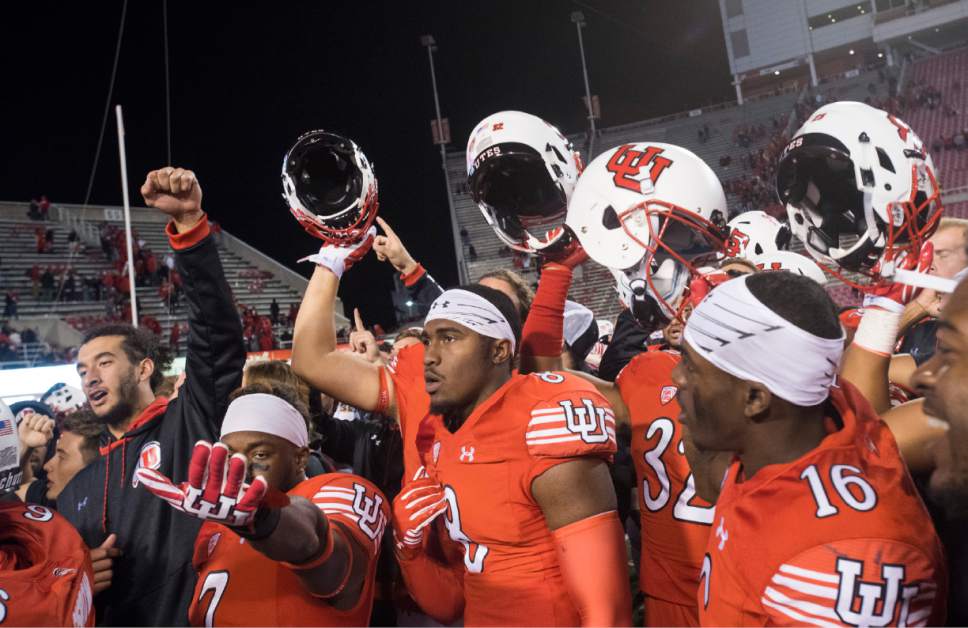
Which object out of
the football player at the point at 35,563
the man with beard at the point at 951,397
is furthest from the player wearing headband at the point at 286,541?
the man with beard at the point at 951,397

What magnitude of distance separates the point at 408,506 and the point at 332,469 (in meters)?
1.16

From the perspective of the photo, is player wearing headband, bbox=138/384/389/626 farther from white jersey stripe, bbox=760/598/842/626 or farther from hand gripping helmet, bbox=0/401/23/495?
white jersey stripe, bbox=760/598/842/626

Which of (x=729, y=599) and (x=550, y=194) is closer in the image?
(x=729, y=599)

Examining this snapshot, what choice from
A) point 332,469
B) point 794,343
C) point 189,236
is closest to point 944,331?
point 794,343

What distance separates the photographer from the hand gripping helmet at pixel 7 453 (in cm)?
220

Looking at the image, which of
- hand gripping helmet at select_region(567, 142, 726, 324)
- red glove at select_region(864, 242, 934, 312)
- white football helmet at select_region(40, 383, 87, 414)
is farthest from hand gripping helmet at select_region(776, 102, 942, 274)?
white football helmet at select_region(40, 383, 87, 414)

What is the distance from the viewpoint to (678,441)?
244 centimetres

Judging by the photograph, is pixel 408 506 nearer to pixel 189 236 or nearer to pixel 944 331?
pixel 189 236

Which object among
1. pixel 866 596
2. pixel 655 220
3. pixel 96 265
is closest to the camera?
pixel 866 596

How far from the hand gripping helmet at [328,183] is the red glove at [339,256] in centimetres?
10

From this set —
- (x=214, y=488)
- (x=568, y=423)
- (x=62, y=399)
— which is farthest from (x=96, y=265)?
(x=214, y=488)

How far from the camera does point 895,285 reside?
2.09 metres

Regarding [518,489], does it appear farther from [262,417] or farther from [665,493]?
[262,417]

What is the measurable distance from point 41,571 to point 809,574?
76.0 inches
